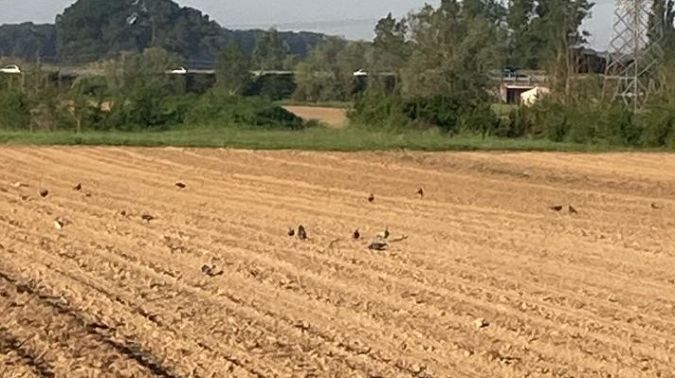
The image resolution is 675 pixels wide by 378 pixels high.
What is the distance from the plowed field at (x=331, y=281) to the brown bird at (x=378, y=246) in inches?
3.1

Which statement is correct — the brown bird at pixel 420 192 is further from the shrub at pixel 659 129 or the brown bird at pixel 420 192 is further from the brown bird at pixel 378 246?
the shrub at pixel 659 129

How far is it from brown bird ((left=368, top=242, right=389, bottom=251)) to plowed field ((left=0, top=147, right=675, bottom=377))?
0.08 m

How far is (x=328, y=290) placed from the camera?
10672mm

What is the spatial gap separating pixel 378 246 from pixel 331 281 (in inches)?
92.9

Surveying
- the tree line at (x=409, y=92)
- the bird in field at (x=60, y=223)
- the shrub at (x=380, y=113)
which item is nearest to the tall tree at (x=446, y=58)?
the tree line at (x=409, y=92)

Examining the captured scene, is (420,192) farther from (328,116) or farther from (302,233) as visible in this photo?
(328,116)

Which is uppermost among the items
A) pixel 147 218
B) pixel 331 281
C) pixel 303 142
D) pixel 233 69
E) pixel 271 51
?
pixel 331 281

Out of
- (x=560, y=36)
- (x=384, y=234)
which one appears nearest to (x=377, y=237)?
(x=384, y=234)

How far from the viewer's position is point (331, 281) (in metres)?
11.1

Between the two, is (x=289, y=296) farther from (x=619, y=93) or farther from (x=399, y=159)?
(x=619, y=93)

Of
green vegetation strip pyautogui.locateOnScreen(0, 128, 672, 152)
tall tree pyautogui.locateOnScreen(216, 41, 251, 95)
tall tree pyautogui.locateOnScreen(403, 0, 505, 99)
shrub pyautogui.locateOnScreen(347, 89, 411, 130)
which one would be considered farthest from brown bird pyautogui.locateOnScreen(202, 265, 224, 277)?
tall tree pyautogui.locateOnScreen(216, 41, 251, 95)

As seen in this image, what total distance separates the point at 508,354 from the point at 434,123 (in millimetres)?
37337

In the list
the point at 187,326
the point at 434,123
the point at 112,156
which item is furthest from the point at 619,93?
the point at 187,326

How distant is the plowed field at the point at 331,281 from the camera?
8203mm
